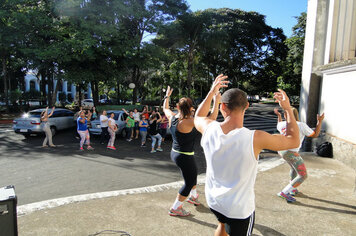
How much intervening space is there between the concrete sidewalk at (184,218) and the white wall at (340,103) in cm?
306

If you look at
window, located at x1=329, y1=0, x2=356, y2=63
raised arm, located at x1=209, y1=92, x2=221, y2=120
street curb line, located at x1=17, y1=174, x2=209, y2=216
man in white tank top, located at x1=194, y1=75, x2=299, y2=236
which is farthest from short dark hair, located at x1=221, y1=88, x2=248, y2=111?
window, located at x1=329, y1=0, x2=356, y2=63

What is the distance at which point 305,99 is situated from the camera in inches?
381

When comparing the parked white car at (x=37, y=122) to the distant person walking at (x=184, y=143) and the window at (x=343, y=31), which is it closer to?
the distant person walking at (x=184, y=143)

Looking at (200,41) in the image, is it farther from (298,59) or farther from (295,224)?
(295,224)

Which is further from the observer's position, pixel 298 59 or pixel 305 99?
pixel 298 59

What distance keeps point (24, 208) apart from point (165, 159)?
4.68 metres

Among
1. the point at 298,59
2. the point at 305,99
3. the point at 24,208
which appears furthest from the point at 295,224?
the point at 298,59

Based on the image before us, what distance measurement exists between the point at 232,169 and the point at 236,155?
136mm

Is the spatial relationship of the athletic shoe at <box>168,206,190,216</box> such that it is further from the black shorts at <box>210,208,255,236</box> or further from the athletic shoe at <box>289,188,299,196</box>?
the athletic shoe at <box>289,188,299,196</box>

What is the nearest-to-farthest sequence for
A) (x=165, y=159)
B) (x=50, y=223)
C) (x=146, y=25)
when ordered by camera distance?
(x=50, y=223)
(x=165, y=159)
(x=146, y=25)

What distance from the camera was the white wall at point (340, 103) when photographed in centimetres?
721

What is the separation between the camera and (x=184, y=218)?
373 cm

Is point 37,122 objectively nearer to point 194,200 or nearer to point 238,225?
point 194,200

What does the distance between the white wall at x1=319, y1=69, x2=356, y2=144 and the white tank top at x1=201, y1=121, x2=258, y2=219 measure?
21.6 ft
